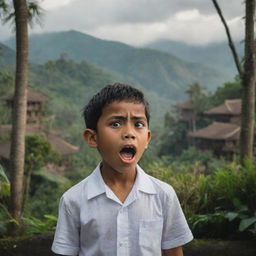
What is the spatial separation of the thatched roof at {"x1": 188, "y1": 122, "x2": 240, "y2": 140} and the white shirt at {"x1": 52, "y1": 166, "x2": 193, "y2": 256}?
21.5 metres

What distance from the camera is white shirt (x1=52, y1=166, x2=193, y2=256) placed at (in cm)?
131

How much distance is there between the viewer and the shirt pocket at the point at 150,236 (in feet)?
4.34

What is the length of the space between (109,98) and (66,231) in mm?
505

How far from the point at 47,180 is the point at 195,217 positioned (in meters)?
14.3

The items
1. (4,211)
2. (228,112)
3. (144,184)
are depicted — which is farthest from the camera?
(228,112)

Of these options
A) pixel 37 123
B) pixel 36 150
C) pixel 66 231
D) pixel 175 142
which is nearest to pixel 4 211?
pixel 66 231

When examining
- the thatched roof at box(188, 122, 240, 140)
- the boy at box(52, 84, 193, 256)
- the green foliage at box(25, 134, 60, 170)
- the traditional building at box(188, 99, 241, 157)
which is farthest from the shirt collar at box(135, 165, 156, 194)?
the thatched roof at box(188, 122, 240, 140)

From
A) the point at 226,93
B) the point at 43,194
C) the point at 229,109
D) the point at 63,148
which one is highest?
the point at 226,93

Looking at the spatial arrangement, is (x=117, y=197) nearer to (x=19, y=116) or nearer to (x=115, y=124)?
(x=115, y=124)

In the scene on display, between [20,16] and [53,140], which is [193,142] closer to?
[53,140]

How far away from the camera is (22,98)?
392 centimetres

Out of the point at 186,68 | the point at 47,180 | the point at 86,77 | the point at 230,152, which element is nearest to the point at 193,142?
the point at 230,152

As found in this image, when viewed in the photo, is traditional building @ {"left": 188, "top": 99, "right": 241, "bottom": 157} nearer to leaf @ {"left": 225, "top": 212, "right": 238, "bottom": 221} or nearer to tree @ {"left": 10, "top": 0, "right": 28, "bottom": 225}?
tree @ {"left": 10, "top": 0, "right": 28, "bottom": 225}

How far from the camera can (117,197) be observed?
135cm
